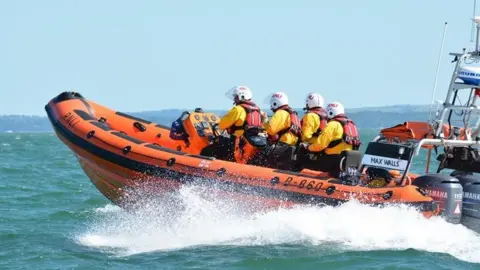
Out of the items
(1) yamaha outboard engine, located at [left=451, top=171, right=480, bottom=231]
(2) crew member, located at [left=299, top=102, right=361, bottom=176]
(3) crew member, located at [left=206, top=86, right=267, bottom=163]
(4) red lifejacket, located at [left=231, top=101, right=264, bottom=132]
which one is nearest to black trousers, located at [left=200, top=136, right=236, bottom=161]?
(3) crew member, located at [left=206, top=86, right=267, bottom=163]

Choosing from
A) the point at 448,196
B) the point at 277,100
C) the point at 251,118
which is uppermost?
the point at 277,100

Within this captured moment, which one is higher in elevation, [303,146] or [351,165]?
[303,146]

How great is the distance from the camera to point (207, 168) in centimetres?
910

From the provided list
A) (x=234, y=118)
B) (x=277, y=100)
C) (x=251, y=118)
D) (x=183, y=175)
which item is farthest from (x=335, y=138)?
(x=183, y=175)

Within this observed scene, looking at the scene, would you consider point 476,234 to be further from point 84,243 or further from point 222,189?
point 84,243

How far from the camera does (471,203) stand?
338 inches

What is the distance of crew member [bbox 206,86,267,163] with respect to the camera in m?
9.61

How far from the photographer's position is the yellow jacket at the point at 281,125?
30.8 feet

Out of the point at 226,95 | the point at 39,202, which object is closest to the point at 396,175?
the point at 226,95

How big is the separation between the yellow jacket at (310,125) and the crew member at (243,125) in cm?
51

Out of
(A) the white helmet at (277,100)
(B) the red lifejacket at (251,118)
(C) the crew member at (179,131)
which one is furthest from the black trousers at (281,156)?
(C) the crew member at (179,131)

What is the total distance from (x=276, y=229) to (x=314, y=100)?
5.08 feet

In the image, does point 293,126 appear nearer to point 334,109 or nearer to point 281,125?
point 281,125

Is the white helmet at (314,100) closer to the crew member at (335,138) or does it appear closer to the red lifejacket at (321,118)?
the red lifejacket at (321,118)
